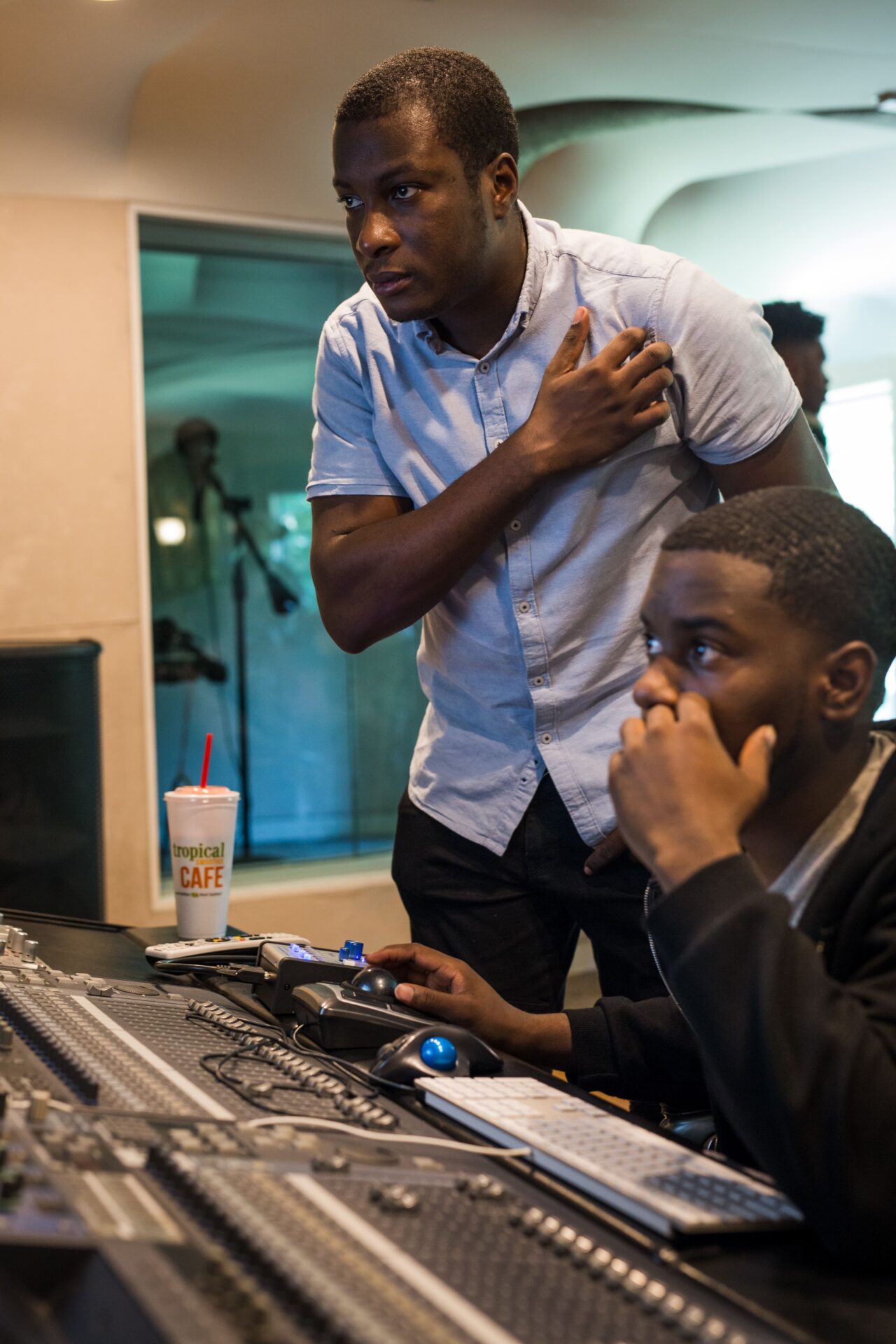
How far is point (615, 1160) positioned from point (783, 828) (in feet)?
0.81

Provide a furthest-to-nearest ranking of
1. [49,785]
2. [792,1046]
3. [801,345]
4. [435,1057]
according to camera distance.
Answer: [49,785]
[801,345]
[435,1057]
[792,1046]

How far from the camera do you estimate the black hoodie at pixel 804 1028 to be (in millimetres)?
720

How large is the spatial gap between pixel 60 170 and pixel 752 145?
2584 mm

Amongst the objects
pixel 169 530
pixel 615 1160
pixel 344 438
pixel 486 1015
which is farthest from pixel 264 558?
pixel 615 1160

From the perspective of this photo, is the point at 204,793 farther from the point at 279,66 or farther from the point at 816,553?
the point at 279,66

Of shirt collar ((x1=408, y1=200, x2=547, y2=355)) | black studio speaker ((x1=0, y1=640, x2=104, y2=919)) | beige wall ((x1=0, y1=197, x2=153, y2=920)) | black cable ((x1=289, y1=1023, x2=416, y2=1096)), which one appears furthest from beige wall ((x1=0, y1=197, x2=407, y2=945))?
black cable ((x1=289, y1=1023, x2=416, y2=1096))

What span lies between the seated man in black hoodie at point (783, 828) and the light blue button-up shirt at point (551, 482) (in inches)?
18.6

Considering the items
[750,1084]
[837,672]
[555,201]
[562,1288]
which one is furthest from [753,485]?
[555,201]

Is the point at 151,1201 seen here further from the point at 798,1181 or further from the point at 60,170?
the point at 60,170

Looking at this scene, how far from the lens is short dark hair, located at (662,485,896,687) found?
35.0 inches

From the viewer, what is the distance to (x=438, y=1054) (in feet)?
3.42

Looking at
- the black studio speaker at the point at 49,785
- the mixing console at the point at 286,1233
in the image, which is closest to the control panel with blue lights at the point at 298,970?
the mixing console at the point at 286,1233

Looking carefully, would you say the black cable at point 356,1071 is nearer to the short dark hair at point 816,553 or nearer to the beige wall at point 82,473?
the short dark hair at point 816,553

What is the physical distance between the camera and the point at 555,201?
4742mm
